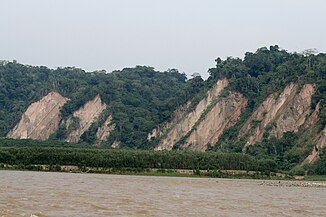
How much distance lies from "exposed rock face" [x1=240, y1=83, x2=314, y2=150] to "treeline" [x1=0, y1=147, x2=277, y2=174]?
13.3 meters

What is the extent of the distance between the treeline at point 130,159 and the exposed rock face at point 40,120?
164 feet

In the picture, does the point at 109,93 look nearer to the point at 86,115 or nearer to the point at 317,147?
the point at 86,115

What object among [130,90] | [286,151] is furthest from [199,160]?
[130,90]

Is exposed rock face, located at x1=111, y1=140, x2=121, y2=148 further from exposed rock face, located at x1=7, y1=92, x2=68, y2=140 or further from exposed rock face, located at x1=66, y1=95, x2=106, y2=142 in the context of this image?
exposed rock face, located at x1=7, y1=92, x2=68, y2=140

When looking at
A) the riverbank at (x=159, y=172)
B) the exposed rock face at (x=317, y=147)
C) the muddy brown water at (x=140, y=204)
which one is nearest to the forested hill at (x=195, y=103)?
the exposed rock face at (x=317, y=147)

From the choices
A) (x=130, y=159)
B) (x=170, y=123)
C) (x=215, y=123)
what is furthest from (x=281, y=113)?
(x=130, y=159)

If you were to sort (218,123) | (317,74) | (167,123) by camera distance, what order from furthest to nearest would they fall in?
(167,123) → (218,123) → (317,74)

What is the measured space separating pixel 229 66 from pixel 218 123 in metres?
11.8

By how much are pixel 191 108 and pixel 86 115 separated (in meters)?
25.8

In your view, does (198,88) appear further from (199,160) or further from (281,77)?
(199,160)

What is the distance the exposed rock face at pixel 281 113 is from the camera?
101 metres

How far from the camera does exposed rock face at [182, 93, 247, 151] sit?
112500mm

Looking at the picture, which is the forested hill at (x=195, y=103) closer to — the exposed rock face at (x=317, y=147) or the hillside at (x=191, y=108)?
the hillside at (x=191, y=108)

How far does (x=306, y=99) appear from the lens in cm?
10156
